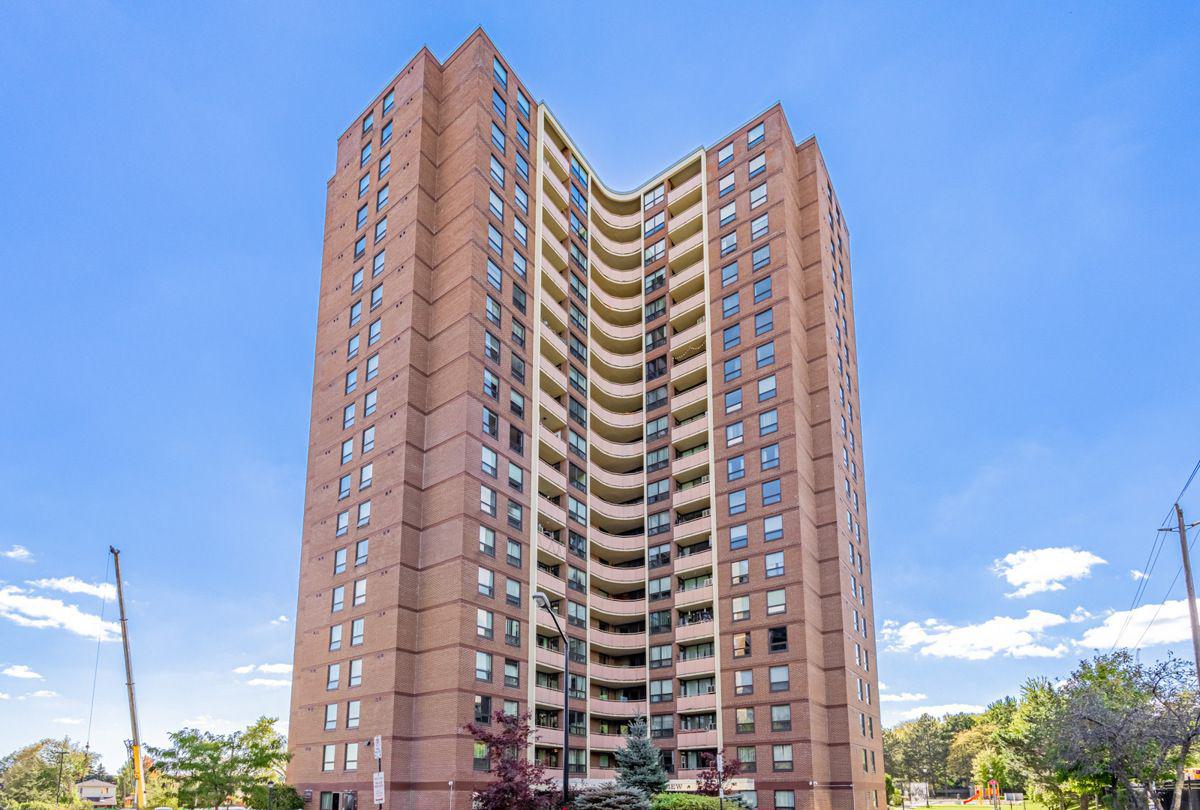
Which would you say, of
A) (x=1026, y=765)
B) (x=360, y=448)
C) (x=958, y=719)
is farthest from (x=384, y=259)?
(x=958, y=719)

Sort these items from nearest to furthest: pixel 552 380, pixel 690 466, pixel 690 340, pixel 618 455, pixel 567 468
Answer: pixel 567 468
pixel 552 380
pixel 690 466
pixel 618 455
pixel 690 340

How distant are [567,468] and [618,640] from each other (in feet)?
42.1

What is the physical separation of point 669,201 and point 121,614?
5135cm

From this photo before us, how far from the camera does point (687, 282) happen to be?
239 feet

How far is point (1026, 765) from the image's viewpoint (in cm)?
7544

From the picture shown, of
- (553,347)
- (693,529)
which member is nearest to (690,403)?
(693,529)

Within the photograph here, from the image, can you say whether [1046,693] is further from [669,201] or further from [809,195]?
[669,201]

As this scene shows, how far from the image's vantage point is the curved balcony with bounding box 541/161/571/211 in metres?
68.6

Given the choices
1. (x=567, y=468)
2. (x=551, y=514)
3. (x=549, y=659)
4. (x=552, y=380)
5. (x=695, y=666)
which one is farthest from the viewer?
(x=552, y=380)

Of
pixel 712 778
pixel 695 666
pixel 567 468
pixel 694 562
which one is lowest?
pixel 712 778

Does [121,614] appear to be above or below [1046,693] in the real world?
above

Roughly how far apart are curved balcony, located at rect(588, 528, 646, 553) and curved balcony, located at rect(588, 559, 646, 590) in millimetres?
1335

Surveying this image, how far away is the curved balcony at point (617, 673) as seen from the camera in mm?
61781

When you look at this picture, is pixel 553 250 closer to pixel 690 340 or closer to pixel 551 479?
pixel 690 340
